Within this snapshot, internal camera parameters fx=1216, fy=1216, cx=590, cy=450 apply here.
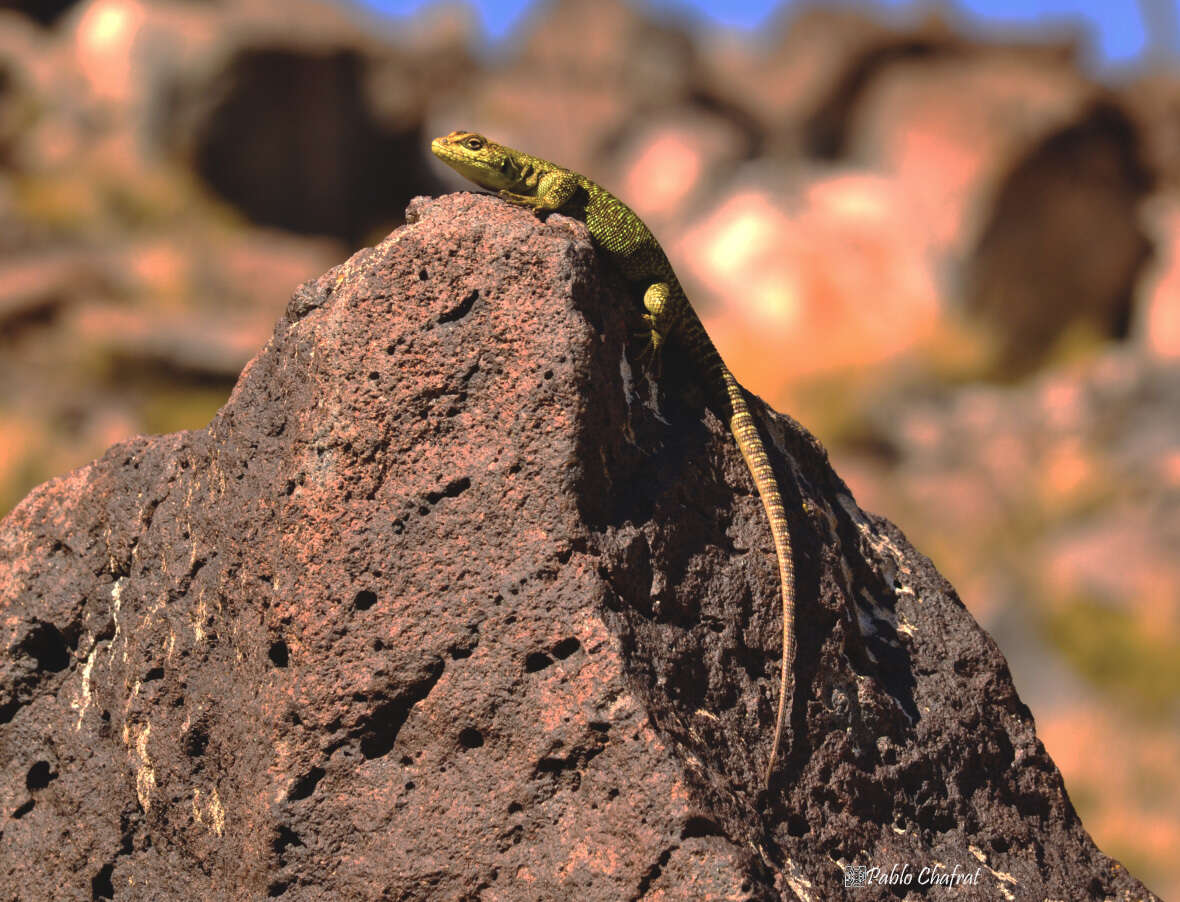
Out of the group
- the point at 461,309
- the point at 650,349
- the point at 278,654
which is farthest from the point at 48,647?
the point at 650,349

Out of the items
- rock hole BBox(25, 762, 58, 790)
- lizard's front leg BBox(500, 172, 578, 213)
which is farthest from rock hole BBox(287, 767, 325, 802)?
lizard's front leg BBox(500, 172, 578, 213)

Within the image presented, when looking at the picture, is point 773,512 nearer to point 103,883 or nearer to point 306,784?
point 306,784

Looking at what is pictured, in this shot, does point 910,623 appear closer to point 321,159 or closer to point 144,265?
point 144,265

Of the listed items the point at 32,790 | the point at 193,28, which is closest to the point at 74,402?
the point at 193,28

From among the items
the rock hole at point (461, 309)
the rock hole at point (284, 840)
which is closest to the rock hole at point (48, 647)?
the rock hole at point (284, 840)

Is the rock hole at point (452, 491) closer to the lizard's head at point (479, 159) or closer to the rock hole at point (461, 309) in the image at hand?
the rock hole at point (461, 309)

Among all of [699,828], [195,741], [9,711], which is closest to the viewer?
[699,828]

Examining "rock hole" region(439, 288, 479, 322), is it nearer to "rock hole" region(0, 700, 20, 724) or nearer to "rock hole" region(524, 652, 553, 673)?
"rock hole" region(524, 652, 553, 673)
